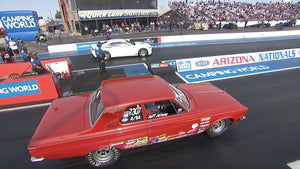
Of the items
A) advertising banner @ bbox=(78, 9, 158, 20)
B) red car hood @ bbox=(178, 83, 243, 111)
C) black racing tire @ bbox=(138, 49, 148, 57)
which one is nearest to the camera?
red car hood @ bbox=(178, 83, 243, 111)

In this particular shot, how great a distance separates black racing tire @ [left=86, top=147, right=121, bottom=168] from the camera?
348cm

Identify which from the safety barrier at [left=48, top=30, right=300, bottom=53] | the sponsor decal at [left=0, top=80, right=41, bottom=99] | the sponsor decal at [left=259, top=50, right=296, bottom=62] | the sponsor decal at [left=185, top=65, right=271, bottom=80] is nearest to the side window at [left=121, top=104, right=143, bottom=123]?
the sponsor decal at [left=0, top=80, right=41, bottom=99]

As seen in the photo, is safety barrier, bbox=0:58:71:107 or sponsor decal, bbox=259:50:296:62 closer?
safety barrier, bbox=0:58:71:107

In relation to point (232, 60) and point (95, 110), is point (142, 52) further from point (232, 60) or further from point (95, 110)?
point (95, 110)

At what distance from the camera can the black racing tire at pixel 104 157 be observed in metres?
3.48

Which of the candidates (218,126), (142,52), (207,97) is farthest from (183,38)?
(218,126)

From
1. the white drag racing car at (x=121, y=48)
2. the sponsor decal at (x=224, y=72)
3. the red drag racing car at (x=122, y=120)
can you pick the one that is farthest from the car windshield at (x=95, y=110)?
the white drag racing car at (x=121, y=48)

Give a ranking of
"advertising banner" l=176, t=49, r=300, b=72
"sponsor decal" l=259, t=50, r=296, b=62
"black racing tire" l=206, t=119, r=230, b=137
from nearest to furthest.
Answer: "black racing tire" l=206, t=119, r=230, b=137 < "advertising banner" l=176, t=49, r=300, b=72 < "sponsor decal" l=259, t=50, r=296, b=62

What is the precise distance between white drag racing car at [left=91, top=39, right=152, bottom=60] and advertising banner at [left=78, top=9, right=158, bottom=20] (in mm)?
13654

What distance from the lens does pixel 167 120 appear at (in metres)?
3.50

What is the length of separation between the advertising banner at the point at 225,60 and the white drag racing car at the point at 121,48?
13.4ft

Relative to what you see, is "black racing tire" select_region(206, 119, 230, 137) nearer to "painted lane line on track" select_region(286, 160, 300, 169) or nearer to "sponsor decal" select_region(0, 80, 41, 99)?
"painted lane line on track" select_region(286, 160, 300, 169)

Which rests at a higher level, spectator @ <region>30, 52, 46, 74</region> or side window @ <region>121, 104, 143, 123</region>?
spectator @ <region>30, 52, 46, 74</region>

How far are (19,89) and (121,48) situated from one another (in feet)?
23.6
